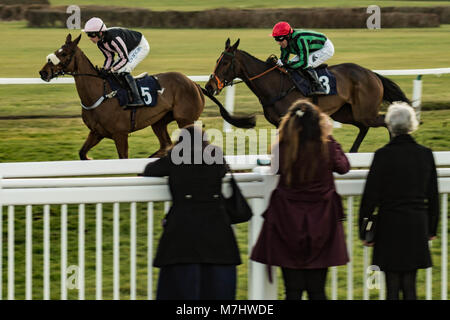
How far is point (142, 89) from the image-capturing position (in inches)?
302

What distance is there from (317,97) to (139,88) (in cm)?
157

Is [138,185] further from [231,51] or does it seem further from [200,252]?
[231,51]

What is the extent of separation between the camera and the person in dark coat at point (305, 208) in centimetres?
346

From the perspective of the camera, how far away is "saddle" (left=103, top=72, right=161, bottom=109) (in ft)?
24.6

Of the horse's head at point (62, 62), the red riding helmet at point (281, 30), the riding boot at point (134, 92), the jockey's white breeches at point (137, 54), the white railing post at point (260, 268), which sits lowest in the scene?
the white railing post at point (260, 268)

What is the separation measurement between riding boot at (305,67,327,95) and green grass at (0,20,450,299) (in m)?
1.26

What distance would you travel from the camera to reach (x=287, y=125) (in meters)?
3.47

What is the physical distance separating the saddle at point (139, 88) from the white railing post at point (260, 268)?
3973mm

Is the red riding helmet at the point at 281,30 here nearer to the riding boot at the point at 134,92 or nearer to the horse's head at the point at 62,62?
the riding boot at the point at 134,92

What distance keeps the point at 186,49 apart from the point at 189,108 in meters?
14.5

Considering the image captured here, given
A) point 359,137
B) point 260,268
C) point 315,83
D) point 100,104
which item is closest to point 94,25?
point 100,104

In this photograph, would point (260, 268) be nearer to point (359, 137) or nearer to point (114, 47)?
point (114, 47)

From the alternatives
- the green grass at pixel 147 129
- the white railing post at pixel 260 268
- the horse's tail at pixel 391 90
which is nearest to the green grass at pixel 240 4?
the green grass at pixel 147 129
